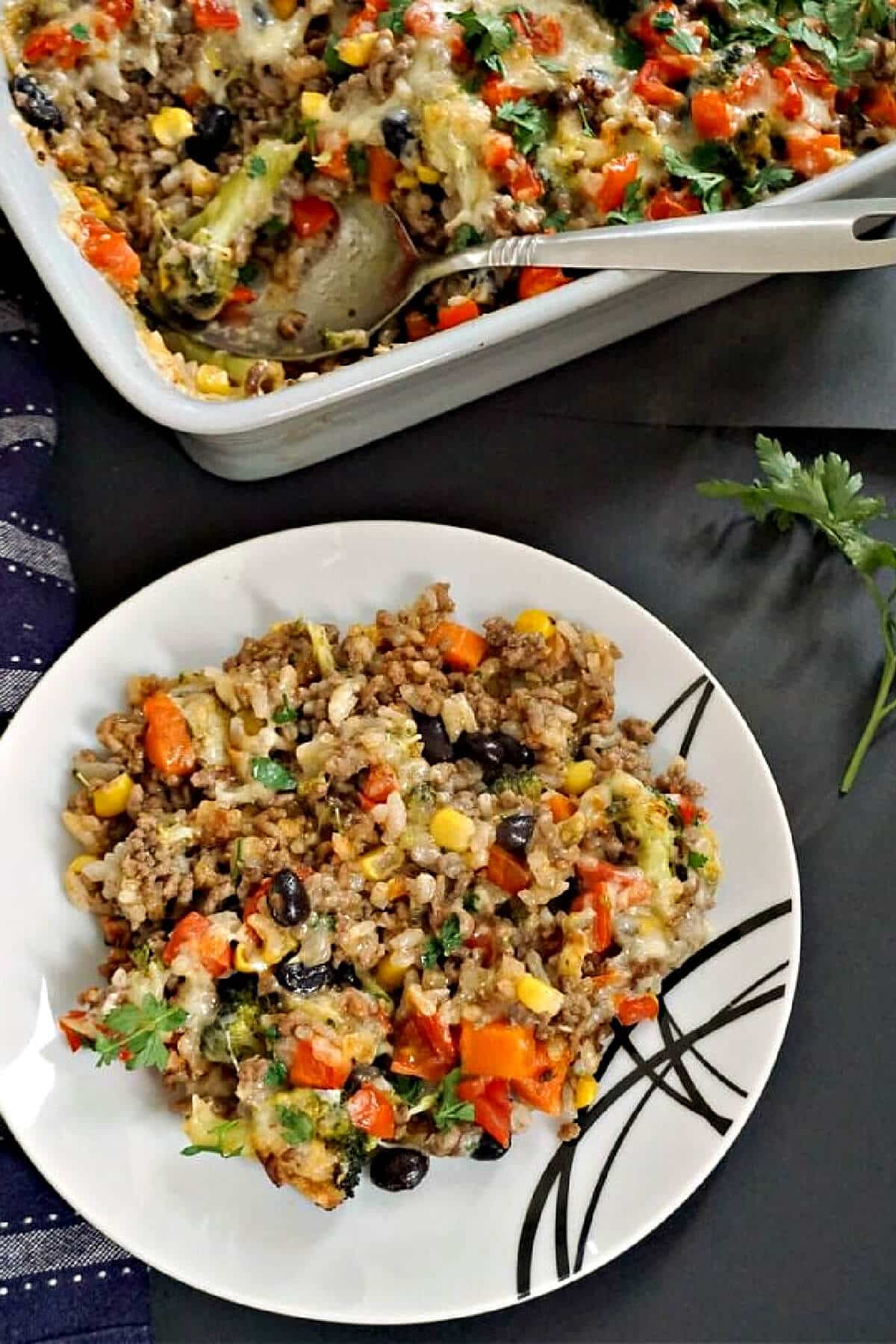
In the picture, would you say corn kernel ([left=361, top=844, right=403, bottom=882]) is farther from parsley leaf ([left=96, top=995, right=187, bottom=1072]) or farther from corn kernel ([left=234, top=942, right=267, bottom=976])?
parsley leaf ([left=96, top=995, right=187, bottom=1072])

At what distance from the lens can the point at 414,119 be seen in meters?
2.28

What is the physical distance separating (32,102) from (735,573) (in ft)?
5.12

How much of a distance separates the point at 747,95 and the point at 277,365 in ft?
3.13

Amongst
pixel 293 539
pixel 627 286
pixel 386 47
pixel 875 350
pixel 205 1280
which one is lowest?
pixel 205 1280

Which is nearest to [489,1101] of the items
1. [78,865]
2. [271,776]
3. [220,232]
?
[271,776]

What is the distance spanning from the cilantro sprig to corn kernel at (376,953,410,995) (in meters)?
1.02

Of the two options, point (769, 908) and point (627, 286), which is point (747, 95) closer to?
point (627, 286)

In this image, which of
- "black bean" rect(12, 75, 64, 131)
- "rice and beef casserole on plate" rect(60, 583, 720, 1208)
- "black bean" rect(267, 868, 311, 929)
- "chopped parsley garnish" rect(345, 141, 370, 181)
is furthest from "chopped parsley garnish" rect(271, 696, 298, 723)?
"black bean" rect(12, 75, 64, 131)

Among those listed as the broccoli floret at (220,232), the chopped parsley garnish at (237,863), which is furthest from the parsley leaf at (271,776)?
the broccoli floret at (220,232)

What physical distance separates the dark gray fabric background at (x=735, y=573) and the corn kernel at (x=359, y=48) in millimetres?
688

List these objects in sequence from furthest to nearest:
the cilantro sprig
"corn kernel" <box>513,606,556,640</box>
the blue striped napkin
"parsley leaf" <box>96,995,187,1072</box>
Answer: the cilantro sprig, "corn kernel" <box>513,606,556,640</box>, the blue striped napkin, "parsley leaf" <box>96,995,187,1072</box>

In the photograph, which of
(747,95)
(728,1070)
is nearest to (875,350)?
(747,95)

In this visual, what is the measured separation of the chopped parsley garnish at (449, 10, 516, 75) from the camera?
7.40 feet

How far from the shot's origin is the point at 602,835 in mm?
2256
